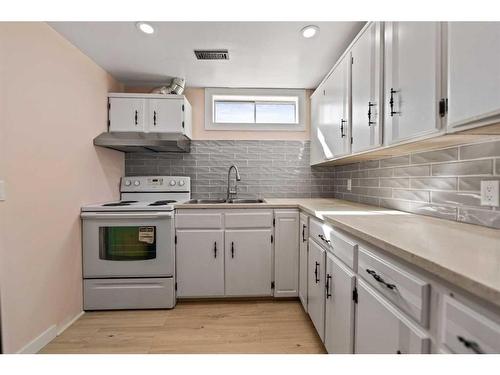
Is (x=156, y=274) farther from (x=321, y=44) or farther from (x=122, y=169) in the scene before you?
(x=321, y=44)

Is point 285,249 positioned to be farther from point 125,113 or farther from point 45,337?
point 125,113

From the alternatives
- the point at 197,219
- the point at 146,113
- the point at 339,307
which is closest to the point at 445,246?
the point at 339,307

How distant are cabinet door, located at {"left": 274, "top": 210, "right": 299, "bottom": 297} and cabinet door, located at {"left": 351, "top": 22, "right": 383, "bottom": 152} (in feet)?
2.94

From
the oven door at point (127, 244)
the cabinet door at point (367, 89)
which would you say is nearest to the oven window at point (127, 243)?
the oven door at point (127, 244)

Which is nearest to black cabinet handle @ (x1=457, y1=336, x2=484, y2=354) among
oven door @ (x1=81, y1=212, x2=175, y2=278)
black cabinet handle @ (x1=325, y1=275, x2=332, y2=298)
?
black cabinet handle @ (x1=325, y1=275, x2=332, y2=298)

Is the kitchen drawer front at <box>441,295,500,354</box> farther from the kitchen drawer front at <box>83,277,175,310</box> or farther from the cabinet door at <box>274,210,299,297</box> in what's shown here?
the kitchen drawer front at <box>83,277,175,310</box>

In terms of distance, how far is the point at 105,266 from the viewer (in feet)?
7.27

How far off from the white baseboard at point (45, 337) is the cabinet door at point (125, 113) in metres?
1.75

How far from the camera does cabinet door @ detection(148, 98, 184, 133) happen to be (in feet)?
8.60

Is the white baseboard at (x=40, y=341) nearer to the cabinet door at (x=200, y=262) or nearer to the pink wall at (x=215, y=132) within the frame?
the cabinet door at (x=200, y=262)

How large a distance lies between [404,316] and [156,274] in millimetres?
1982

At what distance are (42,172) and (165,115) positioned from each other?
123 centimetres

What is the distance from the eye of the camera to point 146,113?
103 inches
